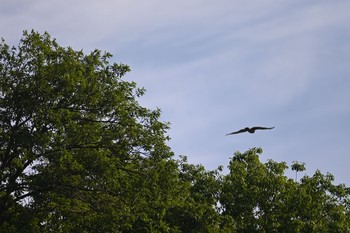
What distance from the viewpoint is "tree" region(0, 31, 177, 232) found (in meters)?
29.6

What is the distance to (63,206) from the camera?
30594 mm

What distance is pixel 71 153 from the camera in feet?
98.6

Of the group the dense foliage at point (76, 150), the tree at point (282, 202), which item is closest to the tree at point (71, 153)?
the dense foliage at point (76, 150)

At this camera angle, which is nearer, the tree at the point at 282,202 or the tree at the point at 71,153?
the tree at the point at 71,153

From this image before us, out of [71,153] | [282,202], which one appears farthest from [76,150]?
[282,202]

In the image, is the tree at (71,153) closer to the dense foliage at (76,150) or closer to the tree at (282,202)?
the dense foliage at (76,150)

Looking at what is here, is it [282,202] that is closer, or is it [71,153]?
[71,153]

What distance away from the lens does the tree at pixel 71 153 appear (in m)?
29.6

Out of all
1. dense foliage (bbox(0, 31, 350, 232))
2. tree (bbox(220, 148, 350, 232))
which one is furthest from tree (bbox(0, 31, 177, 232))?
tree (bbox(220, 148, 350, 232))

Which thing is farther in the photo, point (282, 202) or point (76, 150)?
point (282, 202)

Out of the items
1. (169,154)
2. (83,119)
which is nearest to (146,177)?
(169,154)

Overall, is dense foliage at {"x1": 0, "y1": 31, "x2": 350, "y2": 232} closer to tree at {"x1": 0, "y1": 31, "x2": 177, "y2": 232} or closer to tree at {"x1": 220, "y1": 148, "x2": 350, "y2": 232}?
tree at {"x1": 0, "y1": 31, "x2": 177, "y2": 232}

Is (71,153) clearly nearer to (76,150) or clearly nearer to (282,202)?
(76,150)

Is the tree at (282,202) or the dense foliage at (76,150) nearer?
the dense foliage at (76,150)
